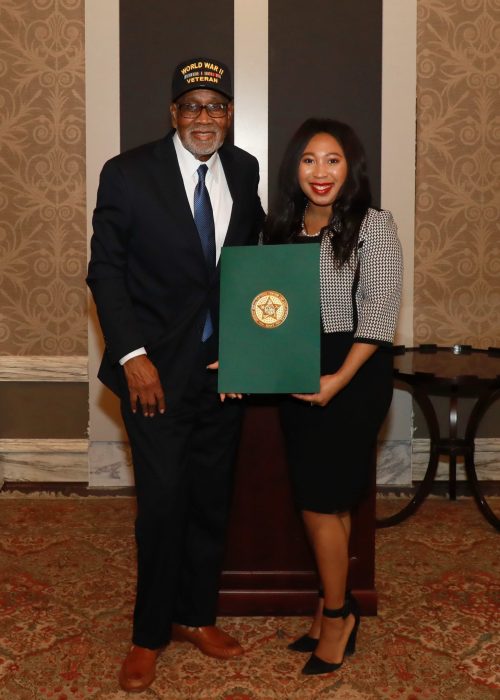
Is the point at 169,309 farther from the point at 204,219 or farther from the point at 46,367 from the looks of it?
the point at 46,367

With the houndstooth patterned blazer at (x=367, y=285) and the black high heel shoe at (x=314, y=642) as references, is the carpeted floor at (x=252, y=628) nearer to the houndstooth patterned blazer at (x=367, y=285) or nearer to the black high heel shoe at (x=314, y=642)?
the black high heel shoe at (x=314, y=642)

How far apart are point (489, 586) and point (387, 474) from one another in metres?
1.16

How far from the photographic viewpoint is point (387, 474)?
154 inches

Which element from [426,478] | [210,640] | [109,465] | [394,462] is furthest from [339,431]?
[109,465]

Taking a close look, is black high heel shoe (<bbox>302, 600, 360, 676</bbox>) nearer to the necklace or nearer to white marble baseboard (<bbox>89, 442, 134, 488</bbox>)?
the necklace

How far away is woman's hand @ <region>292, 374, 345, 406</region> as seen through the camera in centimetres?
204

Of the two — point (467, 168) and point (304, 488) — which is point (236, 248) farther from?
point (467, 168)

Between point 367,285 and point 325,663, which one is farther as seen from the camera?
point 325,663

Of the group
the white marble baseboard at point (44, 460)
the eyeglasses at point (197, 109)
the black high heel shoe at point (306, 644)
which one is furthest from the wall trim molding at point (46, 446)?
the eyeglasses at point (197, 109)

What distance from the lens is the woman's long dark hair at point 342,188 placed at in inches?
81.8

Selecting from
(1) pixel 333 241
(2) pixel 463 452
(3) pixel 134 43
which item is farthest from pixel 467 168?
(1) pixel 333 241

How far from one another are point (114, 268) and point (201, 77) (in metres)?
0.55

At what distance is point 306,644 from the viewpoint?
7.72 feet

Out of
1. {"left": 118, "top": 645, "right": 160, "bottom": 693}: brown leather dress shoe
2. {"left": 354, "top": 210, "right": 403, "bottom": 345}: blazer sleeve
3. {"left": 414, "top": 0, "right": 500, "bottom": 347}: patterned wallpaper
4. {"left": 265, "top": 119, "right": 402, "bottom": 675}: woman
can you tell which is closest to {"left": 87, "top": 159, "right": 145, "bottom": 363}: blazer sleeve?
{"left": 265, "top": 119, "right": 402, "bottom": 675}: woman
